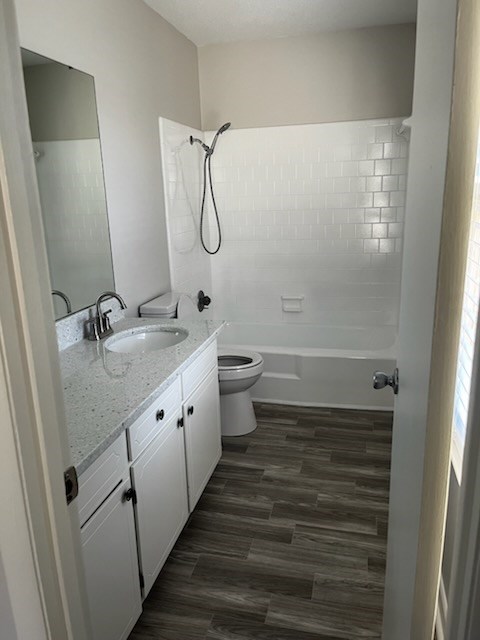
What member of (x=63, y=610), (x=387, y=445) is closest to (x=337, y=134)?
(x=387, y=445)

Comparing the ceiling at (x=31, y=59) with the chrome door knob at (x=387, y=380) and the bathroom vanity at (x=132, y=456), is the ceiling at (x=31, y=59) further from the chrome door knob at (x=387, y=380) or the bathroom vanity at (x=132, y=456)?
the chrome door knob at (x=387, y=380)

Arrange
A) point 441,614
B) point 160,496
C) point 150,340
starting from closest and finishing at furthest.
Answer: point 441,614 < point 160,496 < point 150,340

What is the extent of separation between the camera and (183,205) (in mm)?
3656

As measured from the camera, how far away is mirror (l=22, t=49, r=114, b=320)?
83.0 inches

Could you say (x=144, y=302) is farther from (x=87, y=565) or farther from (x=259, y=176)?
(x=87, y=565)

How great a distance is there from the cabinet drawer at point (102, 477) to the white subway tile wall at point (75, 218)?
0.91 meters

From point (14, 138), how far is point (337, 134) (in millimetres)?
3426

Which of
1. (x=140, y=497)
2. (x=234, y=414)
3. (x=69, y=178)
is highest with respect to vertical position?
(x=69, y=178)

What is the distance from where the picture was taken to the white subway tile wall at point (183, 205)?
3.35 metres

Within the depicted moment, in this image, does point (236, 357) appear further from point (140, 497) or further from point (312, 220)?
point (140, 497)

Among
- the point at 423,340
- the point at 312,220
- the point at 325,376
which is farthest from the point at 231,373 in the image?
the point at 423,340

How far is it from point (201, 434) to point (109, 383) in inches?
28.8

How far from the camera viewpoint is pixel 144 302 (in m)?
3.05

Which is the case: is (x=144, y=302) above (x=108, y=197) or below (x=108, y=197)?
below
